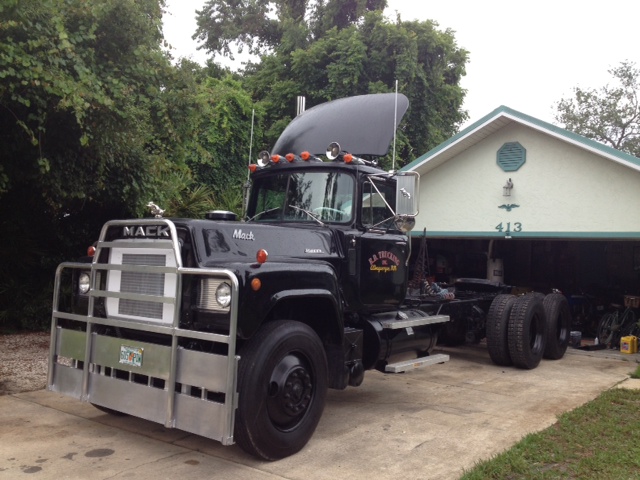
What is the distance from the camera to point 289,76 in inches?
1020

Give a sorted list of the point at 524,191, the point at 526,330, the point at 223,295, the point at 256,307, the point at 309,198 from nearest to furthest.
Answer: the point at 223,295 → the point at 256,307 → the point at 309,198 → the point at 526,330 → the point at 524,191


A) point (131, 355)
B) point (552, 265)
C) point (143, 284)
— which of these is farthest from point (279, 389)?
point (552, 265)

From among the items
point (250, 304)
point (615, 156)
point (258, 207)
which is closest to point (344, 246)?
point (258, 207)

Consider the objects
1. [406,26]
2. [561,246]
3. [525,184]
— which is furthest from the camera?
[406,26]

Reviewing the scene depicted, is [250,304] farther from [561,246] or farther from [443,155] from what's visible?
[561,246]

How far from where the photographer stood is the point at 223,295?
14.7 feet

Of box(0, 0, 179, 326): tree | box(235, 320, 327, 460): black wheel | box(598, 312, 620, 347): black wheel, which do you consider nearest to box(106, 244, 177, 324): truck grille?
box(235, 320, 327, 460): black wheel

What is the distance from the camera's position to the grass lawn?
15.6ft

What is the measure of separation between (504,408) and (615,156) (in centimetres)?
591

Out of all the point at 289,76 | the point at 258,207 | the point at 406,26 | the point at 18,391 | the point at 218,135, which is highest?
the point at 406,26

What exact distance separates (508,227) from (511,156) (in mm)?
1436

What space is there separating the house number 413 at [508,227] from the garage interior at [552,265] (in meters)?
2.06

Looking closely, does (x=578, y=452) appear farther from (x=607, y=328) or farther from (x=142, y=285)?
(x=607, y=328)

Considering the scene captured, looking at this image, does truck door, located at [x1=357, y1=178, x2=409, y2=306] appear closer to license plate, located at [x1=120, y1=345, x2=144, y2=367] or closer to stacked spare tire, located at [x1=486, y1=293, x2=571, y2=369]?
license plate, located at [x1=120, y1=345, x2=144, y2=367]
